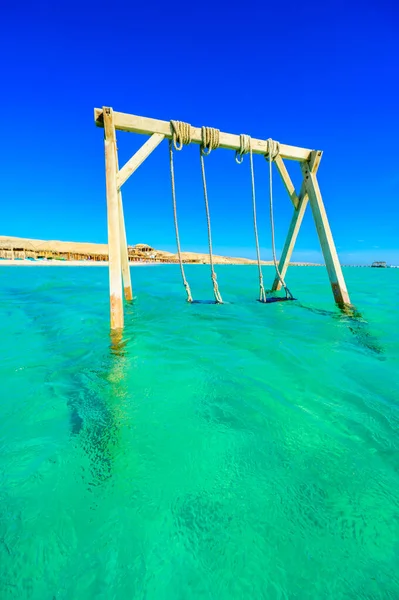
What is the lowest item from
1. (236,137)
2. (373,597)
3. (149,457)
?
(373,597)

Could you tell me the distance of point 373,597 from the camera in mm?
819

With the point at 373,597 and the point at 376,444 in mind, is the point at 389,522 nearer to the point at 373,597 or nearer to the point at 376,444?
the point at 373,597

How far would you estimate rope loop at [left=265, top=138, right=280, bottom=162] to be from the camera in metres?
5.10

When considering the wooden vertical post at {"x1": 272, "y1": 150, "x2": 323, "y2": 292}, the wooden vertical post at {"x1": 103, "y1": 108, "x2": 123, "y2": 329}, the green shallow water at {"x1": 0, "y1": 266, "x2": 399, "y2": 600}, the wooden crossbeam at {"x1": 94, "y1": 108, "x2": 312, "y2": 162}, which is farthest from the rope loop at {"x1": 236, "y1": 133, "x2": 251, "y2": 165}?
the green shallow water at {"x1": 0, "y1": 266, "x2": 399, "y2": 600}

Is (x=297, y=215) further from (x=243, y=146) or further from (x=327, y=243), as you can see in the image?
(x=243, y=146)

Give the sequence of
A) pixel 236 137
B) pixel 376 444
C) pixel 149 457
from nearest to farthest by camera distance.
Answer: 1. pixel 149 457
2. pixel 376 444
3. pixel 236 137

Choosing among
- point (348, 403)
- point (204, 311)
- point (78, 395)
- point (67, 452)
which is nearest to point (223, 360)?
point (348, 403)

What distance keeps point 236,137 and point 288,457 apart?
507 centimetres

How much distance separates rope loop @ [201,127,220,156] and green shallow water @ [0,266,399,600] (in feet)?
12.1

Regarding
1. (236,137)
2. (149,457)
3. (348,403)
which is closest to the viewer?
(149,457)

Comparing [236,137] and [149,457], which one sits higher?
[236,137]

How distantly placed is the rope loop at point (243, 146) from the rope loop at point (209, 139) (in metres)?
0.52

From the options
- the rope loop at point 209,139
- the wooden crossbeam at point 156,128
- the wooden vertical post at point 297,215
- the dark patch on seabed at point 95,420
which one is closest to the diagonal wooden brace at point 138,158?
the wooden crossbeam at point 156,128

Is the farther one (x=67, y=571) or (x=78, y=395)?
(x=78, y=395)
